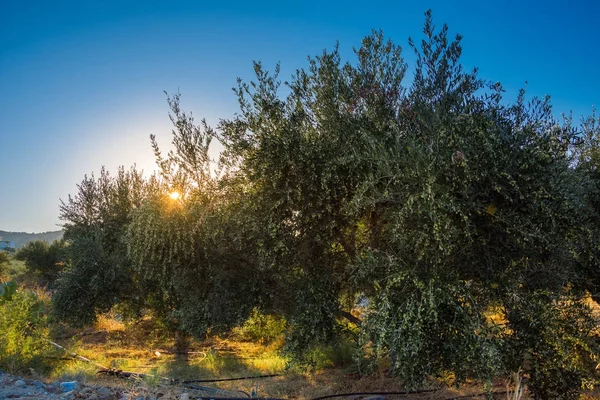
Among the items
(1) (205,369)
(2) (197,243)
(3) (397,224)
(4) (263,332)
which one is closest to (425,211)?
(3) (397,224)

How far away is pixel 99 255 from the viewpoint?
55.2 ft

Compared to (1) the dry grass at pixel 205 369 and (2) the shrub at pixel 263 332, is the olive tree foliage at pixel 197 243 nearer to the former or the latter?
(1) the dry grass at pixel 205 369

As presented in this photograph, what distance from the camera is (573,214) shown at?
8.55 metres

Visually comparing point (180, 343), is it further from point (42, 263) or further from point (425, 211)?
point (42, 263)

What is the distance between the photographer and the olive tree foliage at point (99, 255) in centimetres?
1650

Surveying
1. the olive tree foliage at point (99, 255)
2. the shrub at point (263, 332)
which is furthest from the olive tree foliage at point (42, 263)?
the shrub at point (263, 332)

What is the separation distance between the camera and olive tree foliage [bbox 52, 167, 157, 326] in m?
16.5

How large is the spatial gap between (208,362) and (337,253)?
301 inches

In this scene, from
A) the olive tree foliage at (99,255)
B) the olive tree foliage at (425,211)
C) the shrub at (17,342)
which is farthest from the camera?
the olive tree foliage at (99,255)

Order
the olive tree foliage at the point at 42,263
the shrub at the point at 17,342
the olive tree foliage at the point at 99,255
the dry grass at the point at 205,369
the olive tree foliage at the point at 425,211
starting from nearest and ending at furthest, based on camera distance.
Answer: the olive tree foliage at the point at 425,211, the dry grass at the point at 205,369, the shrub at the point at 17,342, the olive tree foliage at the point at 99,255, the olive tree foliage at the point at 42,263

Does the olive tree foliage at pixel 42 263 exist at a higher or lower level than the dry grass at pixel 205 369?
higher

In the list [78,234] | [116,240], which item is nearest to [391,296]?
[116,240]

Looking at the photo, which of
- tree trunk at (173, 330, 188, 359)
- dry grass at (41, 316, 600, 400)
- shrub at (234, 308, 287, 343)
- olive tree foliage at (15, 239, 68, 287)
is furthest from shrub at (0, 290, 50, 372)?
olive tree foliage at (15, 239, 68, 287)

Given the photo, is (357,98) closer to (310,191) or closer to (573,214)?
(310,191)
